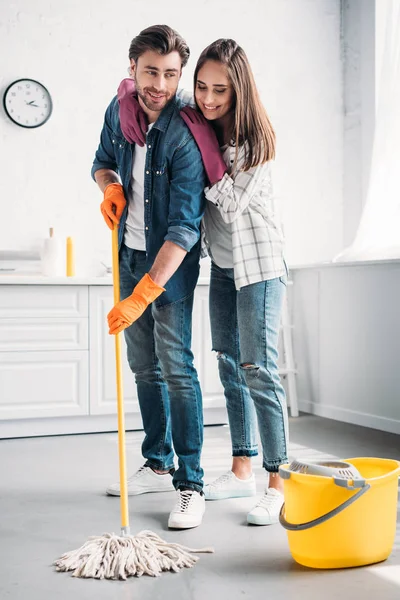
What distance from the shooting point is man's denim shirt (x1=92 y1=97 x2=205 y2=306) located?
1.97 metres

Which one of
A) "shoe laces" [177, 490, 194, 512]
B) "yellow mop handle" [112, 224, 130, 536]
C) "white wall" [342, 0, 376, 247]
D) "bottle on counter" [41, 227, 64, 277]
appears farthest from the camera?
"white wall" [342, 0, 376, 247]

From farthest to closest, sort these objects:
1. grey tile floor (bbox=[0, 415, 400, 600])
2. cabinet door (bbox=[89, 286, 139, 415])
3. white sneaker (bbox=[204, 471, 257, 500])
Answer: cabinet door (bbox=[89, 286, 139, 415]) < white sneaker (bbox=[204, 471, 257, 500]) < grey tile floor (bbox=[0, 415, 400, 600])

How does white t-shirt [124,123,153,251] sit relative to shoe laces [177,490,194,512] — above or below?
above

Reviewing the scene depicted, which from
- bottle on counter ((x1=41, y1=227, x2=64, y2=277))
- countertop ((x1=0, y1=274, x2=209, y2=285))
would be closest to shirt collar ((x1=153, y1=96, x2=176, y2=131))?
countertop ((x1=0, y1=274, x2=209, y2=285))

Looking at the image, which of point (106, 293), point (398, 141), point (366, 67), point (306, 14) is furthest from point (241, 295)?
point (306, 14)

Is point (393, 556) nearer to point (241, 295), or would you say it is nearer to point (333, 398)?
point (241, 295)

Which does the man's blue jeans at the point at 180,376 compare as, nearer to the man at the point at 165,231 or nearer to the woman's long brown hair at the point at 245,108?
the man at the point at 165,231

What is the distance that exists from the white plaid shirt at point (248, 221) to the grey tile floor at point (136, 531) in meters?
0.67

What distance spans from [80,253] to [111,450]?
127 centimetres

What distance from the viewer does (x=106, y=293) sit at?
3475 millimetres

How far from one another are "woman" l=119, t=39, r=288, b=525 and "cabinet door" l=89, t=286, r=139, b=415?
55.7 inches

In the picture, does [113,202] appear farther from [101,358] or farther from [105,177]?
[101,358]

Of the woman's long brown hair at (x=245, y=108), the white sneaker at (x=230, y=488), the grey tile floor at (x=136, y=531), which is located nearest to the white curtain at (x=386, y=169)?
the grey tile floor at (x=136, y=531)

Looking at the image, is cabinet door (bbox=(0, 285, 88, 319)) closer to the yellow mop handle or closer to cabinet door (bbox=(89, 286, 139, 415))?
cabinet door (bbox=(89, 286, 139, 415))
